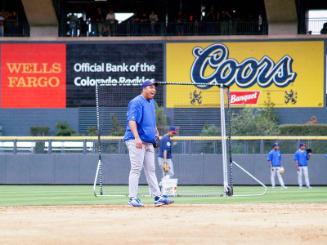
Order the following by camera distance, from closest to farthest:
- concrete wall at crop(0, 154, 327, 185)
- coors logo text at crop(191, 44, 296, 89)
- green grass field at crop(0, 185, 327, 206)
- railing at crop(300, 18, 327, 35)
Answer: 1. green grass field at crop(0, 185, 327, 206)
2. concrete wall at crop(0, 154, 327, 185)
3. railing at crop(300, 18, 327, 35)
4. coors logo text at crop(191, 44, 296, 89)

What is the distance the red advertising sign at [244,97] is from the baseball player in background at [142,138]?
26483mm

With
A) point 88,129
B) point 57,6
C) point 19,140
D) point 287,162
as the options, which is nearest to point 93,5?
point 57,6

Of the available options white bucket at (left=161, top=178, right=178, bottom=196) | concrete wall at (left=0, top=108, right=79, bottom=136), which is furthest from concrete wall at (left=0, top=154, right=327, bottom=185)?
white bucket at (left=161, top=178, right=178, bottom=196)

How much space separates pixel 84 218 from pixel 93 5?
3192cm

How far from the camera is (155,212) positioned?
1350 cm

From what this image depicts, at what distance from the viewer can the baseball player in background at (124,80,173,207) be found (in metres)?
14.8

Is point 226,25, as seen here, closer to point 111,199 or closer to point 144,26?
point 144,26

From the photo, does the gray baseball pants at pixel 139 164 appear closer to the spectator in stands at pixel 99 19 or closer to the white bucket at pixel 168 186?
the white bucket at pixel 168 186

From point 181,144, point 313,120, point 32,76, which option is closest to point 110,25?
point 32,76

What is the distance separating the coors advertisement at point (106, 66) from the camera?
42.2m

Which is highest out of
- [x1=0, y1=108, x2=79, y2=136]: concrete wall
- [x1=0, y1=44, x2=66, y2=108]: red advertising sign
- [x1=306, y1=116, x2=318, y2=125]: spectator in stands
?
[x1=0, y1=44, x2=66, y2=108]: red advertising sign

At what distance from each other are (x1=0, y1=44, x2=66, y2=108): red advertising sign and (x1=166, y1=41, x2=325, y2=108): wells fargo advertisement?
5077 millimetres

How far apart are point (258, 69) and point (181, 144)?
8.86 m

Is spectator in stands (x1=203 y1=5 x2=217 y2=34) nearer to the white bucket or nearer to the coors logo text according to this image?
the coors logo text
